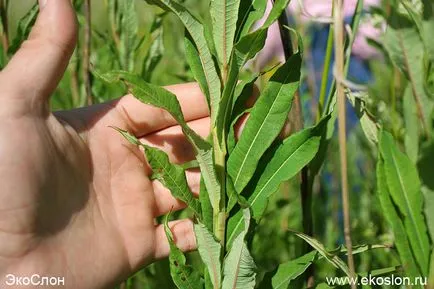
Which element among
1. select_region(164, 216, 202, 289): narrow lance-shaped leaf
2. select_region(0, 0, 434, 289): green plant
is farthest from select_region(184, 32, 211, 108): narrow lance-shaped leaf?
select_region(164, 216, 202, 289): narrow lance-shaped leaf

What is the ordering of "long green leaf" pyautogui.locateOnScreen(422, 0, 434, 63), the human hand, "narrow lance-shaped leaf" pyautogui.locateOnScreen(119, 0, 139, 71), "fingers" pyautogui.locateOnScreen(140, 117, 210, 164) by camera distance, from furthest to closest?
"narrow lance-shaped leaf" pyautogui.locateOnScreen(119, 0, 139, 71)
"fingers" pyautogui.locateOnScreen(140, 117, 210, 164)
the human hand
"long green leaf" pyautogui.locateOnScreen(422, 0, 434, 63)

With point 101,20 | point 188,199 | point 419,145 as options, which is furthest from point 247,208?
point 101,20

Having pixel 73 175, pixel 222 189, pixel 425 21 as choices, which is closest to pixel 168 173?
pixel 222 189

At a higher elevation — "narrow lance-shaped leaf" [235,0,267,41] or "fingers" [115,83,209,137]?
"narrow lance-shaped leaf" [235,0,267,41]

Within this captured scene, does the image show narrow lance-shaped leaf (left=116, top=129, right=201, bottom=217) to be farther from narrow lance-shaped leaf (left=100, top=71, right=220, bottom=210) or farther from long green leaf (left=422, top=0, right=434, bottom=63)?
long green leaf (left=422, top=0, right=434, bottom=63)

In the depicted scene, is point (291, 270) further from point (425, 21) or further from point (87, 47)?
point (87, 47)

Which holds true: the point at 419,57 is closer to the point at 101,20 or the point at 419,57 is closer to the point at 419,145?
the point at 419,145

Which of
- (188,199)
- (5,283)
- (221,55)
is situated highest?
(221,55)

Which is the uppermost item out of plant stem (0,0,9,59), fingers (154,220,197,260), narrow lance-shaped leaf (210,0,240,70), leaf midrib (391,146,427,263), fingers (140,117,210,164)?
narrow lance-shaped leaf (210,0,240,70)
